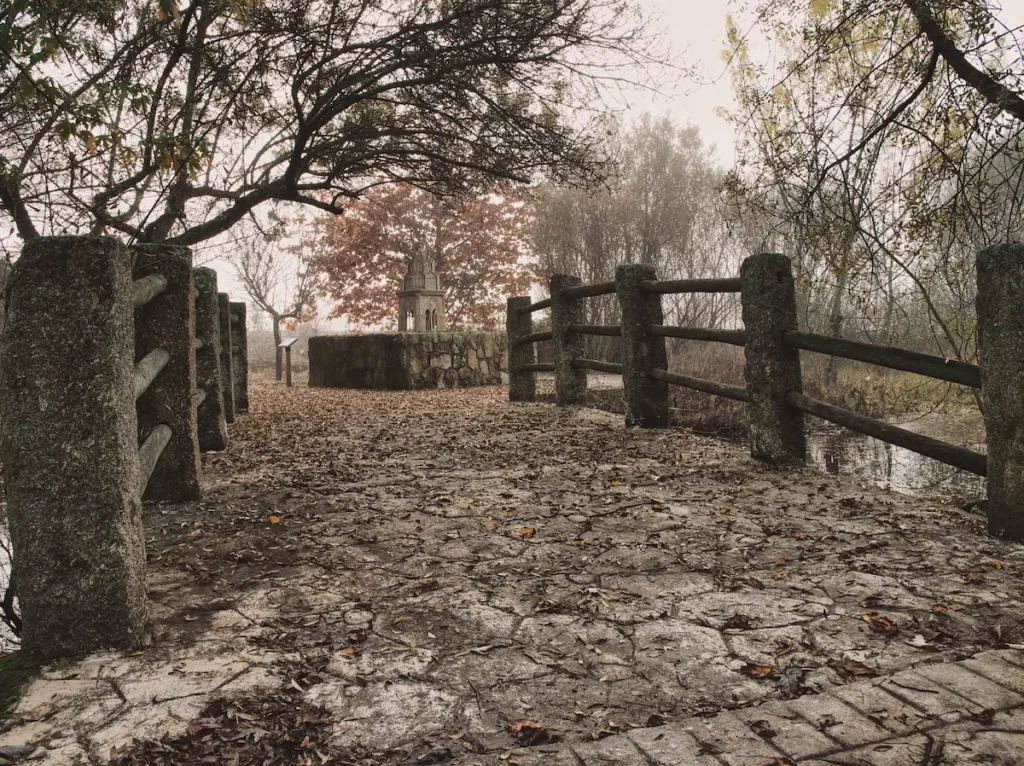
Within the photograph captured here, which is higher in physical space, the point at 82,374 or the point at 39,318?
the point at 39,318

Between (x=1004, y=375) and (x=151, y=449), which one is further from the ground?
(x=1004, y=375)

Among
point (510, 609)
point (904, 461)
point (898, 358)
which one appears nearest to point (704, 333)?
point (898, 358)

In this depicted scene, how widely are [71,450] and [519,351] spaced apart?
6.90 meters

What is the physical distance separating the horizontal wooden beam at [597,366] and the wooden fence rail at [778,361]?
0.02m

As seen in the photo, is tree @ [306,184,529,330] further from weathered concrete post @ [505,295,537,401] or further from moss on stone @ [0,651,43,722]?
moss on stone @ [0,651,43,722]

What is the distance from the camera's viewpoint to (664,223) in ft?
47.4

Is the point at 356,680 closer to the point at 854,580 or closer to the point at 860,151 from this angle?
the point at 854,580

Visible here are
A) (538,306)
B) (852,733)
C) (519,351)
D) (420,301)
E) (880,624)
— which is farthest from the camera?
(420,301)

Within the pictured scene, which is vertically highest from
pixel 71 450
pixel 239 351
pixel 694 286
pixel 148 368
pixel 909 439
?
pixel 694 286

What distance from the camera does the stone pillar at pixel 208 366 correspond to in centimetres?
519

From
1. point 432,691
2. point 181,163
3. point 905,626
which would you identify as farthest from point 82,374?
point 905,626

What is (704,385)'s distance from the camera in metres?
5.22

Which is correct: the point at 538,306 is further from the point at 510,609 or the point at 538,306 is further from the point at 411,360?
the point at 510,609

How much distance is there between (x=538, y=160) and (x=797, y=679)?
602 cm
